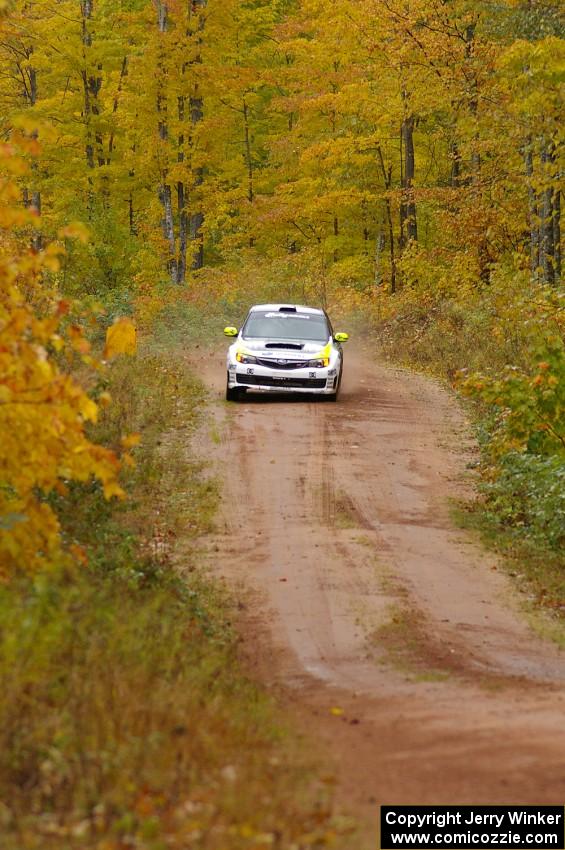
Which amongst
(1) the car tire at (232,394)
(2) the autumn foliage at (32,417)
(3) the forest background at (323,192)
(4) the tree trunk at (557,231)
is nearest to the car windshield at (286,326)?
(1) the car tire at (232,394)

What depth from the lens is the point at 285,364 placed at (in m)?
19.6

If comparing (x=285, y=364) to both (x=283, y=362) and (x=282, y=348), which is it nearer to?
(x=283, y=362)

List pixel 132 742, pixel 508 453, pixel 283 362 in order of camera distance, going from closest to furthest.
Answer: pixel 132 742 < pixel 508 453 < pixel 283 362

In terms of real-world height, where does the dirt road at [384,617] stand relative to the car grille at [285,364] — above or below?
below

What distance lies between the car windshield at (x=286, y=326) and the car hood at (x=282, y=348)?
0.77ft

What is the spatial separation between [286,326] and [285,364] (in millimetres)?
1141

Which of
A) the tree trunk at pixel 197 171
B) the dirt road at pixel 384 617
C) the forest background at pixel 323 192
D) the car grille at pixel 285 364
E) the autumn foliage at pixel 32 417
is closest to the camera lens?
the autumn foliage at pixel 32 417

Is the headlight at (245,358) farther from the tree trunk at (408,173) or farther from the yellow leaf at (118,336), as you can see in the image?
the tree trunk at (408,173)

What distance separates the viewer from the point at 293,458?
1588 cm

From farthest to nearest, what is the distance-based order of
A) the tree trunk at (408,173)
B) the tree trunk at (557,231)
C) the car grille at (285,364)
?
1. the tree trunk at (408,173)
2. the tree trunk at (557,231)
3. the car grille at (285,364)

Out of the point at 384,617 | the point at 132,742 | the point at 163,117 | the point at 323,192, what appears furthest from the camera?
the point at 323,192

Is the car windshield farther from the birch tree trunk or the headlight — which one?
the birch tree trunk

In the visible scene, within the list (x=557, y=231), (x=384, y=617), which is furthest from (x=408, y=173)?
(x=384, y=617)

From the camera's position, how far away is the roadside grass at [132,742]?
4973mm
